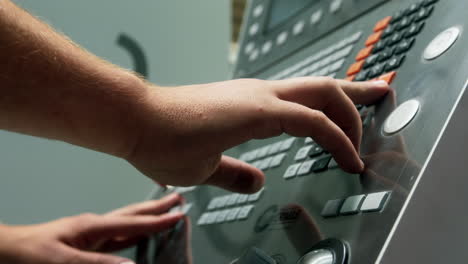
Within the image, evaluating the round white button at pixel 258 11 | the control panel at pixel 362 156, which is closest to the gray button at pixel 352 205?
the control panel at pixel 362 156

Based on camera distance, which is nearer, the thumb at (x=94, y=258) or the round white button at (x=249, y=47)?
the thumb at (x=94, y=258)

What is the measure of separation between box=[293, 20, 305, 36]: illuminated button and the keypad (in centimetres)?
26

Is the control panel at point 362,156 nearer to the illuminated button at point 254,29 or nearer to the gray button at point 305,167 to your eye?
the gray button at point 305,167

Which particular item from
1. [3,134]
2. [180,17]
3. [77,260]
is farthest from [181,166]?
[180,17]

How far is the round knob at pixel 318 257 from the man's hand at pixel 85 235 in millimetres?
342

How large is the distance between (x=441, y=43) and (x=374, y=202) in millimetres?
192

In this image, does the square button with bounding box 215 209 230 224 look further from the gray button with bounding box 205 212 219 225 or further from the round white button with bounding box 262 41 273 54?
the round white button with bounding box 262 41 273 54

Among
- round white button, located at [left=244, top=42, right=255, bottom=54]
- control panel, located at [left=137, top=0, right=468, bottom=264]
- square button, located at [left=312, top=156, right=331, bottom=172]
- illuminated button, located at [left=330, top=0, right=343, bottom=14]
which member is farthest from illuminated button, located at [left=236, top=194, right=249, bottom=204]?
round white button, located at [left=244, top=42, right=255, bottom=54]

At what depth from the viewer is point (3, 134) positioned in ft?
3.02

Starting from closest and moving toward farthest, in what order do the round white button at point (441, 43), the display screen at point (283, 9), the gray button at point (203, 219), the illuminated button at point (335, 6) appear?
the round white button at point (441, 43) → the gray button at point (203, 219) → the illuminated button at point (335, 6) → the display screen at point (283, 9)

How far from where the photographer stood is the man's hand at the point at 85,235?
69 cm

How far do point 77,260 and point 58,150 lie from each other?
41 cm

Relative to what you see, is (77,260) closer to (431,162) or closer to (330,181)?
(330,181)

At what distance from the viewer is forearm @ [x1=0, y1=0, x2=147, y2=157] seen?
36 centimetres
